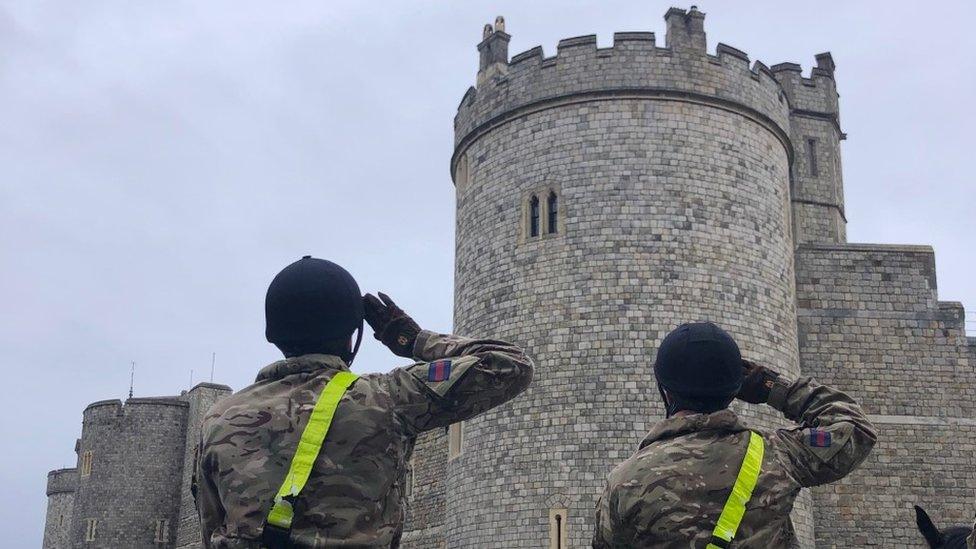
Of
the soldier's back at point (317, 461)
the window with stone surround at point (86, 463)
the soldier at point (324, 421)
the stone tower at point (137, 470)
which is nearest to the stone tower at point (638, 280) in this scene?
the soldier at point (324, 421)

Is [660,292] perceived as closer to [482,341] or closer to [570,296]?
[570,296]

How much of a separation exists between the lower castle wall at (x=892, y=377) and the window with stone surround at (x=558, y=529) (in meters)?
4.46

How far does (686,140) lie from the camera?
15.9 meters

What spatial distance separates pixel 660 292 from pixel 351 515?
A: 1243cm

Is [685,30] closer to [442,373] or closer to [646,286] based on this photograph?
[646,286]

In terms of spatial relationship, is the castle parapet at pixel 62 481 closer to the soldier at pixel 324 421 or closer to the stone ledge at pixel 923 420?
the stone ledge at pixel 923 420

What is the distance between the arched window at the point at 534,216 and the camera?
52.5 feet

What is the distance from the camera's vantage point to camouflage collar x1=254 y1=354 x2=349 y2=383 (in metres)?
3.36

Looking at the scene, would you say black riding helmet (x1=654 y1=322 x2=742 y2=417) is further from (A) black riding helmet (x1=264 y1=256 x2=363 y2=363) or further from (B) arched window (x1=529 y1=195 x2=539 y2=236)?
(B) arched window (x1=529 y1=195 x2=539 y2=236)

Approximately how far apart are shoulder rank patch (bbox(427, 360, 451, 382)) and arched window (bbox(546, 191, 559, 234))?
41.2ft

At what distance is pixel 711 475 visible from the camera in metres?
3.40

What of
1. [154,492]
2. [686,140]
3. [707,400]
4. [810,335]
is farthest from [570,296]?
[154,492]

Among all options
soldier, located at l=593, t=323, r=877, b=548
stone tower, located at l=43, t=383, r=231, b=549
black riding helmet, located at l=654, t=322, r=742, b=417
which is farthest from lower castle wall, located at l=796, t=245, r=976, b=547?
stone tower, located at l=43, t=383, r=231, b=549

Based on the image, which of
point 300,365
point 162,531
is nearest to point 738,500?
point 300,365
